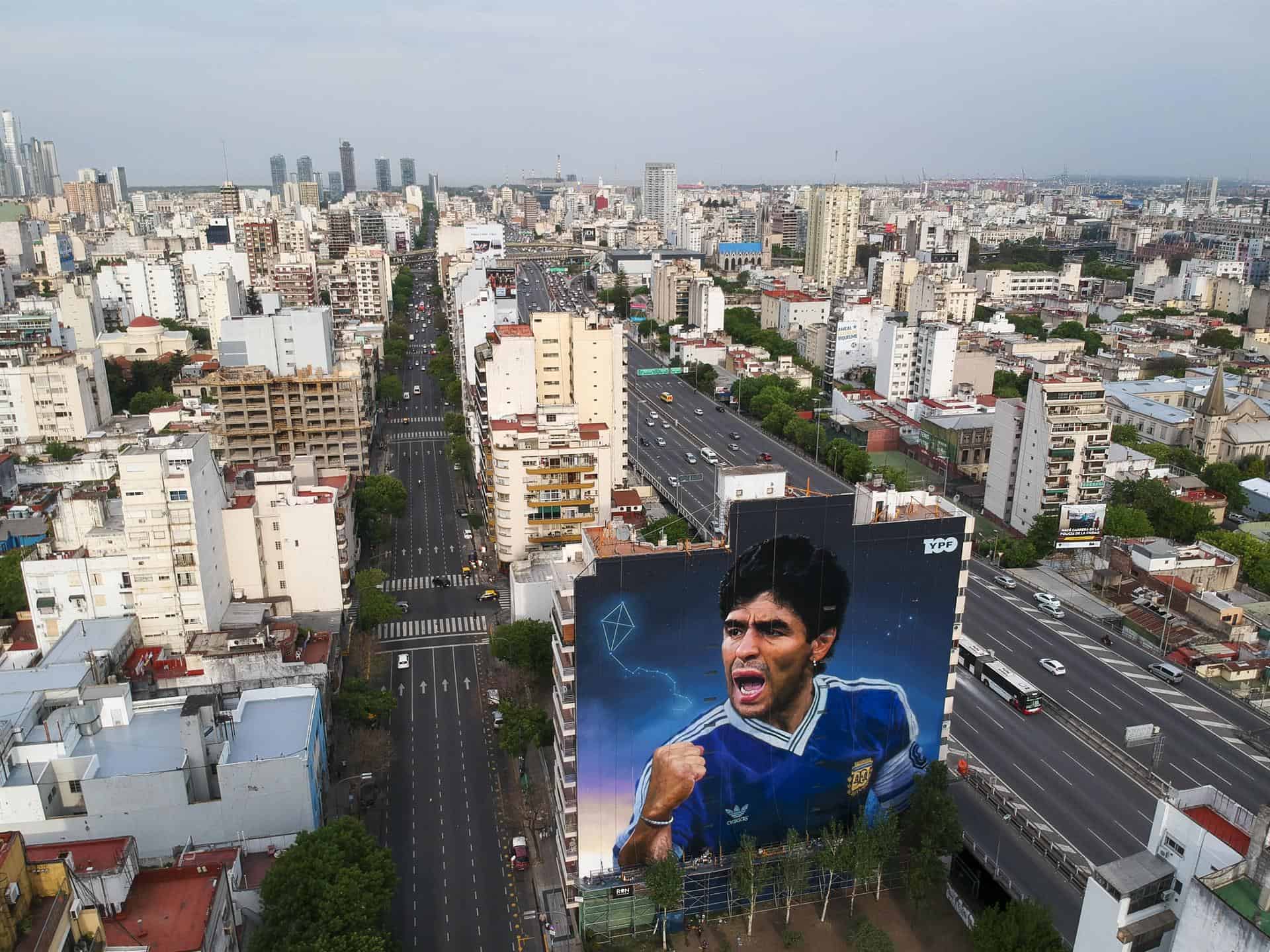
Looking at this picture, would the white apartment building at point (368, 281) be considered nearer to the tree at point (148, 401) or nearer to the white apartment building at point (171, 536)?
the tree at point (148, 401)

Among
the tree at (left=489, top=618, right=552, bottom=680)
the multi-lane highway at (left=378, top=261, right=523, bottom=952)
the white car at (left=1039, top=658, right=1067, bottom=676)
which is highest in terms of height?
the tree at (left=489, top=618, right=552, bottom=680)

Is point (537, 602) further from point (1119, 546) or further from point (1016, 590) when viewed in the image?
point (1119, 546)

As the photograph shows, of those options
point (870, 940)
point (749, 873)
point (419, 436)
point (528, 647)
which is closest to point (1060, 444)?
point (528, 647)

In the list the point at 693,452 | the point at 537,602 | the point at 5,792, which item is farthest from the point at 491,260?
the point at 5,792

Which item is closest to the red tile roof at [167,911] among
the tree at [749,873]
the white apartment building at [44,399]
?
the tree at [749,873]

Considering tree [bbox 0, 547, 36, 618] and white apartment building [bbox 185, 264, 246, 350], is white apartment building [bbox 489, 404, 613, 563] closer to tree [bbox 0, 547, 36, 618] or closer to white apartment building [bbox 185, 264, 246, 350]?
tree [bbox 0, 547, 36, 618]

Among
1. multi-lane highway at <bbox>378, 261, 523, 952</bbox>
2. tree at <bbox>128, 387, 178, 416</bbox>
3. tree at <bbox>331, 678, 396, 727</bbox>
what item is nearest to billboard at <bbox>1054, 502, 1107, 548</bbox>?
multi-lane highway at <bbox>378, 261, 523, 952</bbox>

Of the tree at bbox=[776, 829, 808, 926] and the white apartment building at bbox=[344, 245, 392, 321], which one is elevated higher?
the white apartment building at bbox=[344, 245, 392, 321]
